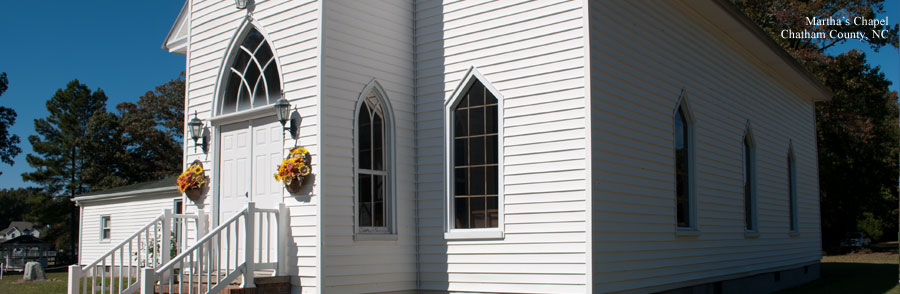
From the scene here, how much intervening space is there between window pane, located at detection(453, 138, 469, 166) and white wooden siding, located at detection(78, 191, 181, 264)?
1909 centimetres

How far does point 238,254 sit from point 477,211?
3123 millimetres

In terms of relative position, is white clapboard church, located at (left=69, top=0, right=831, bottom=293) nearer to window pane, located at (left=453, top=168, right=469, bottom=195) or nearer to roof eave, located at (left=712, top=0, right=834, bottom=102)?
window pane, located at (left=453, top=168, right=469, bottom=195)

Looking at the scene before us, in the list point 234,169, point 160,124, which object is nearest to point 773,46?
point 234,169

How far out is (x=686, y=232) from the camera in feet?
37.8

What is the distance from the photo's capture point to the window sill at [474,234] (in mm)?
9789

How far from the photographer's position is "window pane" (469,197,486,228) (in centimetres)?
1011

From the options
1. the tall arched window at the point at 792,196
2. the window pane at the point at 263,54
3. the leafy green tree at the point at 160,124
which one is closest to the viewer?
the window pane at the point at 263,54

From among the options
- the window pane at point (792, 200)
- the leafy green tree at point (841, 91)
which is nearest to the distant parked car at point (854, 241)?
the leafy green tree at point (841, 91)

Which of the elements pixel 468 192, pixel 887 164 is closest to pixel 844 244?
pixel 887 164

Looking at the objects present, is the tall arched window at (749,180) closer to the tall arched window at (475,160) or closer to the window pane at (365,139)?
the tall arched window at (475,160)

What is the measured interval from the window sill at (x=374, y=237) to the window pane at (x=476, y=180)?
1.20 m

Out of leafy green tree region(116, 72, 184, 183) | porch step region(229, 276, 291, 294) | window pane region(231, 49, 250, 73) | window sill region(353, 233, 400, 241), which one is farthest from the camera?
leafy green tree region(116, 72, 184, 183)

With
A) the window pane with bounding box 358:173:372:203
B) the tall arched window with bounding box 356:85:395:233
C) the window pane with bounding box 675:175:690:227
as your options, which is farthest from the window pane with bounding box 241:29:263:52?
the window pane with bounding box 675:175:690:227

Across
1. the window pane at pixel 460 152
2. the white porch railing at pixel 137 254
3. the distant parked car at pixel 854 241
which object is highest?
the window pane at pixel 460 152
